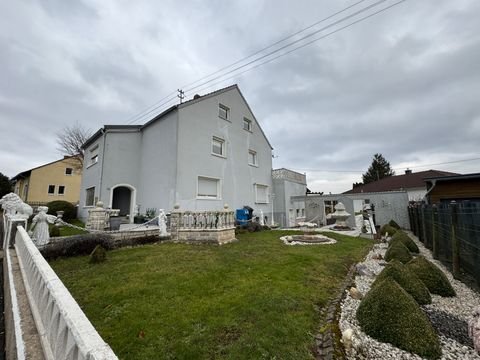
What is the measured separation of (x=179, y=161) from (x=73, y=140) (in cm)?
1913

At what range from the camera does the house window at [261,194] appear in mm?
16062

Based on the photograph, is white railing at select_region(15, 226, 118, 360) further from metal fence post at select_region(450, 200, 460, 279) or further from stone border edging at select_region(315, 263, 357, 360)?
metal fence post at select_region(450, 200, 460, 279)

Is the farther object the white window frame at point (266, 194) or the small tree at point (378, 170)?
A: the small tree at point (378, 170)

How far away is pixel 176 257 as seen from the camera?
6.04 m

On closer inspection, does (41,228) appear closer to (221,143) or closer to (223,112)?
(221,143)

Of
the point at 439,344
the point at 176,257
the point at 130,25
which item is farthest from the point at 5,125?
the point at 439,344

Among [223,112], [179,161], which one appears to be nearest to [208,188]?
[179,161]

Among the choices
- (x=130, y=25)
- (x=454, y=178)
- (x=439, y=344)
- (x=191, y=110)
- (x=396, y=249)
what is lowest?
(x=439, y=344)

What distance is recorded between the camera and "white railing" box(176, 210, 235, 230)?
27.2 feet

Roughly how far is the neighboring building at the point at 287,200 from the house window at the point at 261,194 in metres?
1.13

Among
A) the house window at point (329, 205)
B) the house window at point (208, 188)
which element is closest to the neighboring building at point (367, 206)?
the house window at point (329, 205)

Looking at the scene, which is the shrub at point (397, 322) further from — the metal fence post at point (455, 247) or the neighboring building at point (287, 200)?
the neighboring building at point (287, 200)

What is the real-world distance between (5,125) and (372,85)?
23394mm

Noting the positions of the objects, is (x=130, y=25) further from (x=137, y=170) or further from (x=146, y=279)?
(x=146, y=279)
